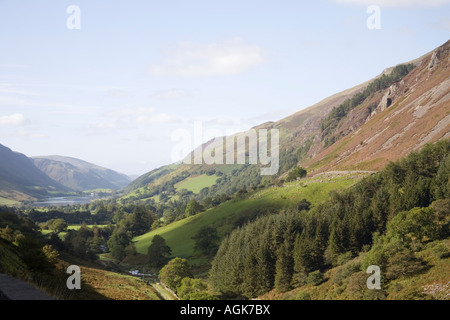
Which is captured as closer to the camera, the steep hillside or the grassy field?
the grassy field

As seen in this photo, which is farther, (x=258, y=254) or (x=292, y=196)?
(x=292, y=196)

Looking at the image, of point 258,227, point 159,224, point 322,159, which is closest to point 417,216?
point 258,227

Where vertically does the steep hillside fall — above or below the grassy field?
above

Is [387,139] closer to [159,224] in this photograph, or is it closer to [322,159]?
[322,159]

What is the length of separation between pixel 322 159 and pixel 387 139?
42.5 meters

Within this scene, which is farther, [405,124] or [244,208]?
[405,124]

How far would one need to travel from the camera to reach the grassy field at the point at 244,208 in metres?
121

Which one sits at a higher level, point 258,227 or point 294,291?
point 258,227

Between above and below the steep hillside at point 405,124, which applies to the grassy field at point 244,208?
below

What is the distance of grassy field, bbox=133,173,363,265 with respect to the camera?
121000 millimetres

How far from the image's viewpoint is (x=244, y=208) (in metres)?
142

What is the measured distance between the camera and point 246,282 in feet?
244

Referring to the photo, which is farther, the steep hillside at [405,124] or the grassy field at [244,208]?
the steep hillside at [405,124]

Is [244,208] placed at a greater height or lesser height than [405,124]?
lesser
